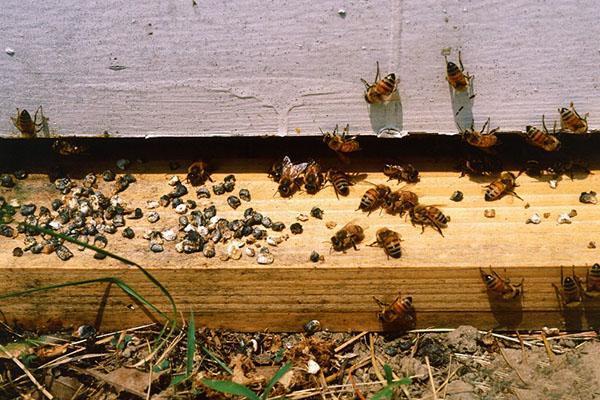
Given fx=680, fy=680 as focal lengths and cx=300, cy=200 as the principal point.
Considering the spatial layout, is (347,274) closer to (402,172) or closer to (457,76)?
(402,172)

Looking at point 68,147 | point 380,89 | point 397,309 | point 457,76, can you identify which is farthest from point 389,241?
point 68,147

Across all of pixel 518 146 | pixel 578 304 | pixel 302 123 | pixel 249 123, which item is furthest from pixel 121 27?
pixel 578 304

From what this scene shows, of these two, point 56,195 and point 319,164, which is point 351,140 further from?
point 56,195

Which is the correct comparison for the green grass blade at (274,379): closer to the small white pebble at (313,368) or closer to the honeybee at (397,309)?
the small white pebble at (313,368)

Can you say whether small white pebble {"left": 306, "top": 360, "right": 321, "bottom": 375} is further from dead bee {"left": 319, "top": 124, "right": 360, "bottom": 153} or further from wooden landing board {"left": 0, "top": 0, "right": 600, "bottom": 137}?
wooden landing board {"left": 0, "top": 0, "right": 600, "bottom": 137}

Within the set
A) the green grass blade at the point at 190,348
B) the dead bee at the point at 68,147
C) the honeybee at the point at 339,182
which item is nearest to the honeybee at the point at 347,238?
the honeybee at the point at 339,182

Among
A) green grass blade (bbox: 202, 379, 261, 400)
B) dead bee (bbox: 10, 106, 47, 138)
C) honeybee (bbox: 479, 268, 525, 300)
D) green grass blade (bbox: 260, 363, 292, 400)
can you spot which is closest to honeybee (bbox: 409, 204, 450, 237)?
honeybee (bbox: 479, 268, 525, 300)
